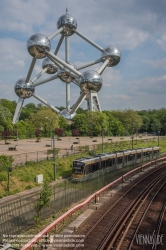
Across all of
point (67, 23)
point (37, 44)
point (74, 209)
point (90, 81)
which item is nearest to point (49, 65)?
point (67, 23)

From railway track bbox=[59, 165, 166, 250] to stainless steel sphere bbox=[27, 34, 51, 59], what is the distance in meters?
52.5

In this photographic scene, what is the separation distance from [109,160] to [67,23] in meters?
58.3

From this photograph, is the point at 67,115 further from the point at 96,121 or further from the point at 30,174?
the point at 30,174

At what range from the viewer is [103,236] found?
15039 mm

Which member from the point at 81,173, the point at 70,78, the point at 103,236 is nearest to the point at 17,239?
the point at 103,236

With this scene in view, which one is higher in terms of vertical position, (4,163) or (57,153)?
(57,153)

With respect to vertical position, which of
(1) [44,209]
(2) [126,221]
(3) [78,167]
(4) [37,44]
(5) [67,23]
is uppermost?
(5) [67,23]

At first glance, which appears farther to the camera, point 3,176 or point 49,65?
point 49,65

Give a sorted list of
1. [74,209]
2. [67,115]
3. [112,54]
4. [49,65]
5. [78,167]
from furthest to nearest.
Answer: [49,65] → [67,115] → [112,54] → [78,167] → [74,209]

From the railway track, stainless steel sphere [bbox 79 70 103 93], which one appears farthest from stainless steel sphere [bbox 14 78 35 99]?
the railway track

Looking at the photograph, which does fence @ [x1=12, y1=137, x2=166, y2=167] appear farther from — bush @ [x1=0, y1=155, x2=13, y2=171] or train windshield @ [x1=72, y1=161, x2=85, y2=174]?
train windshield @ [x1=72, y1=161, x2=85, y2=174]

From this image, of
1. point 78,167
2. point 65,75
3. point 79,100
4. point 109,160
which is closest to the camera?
point 78,167

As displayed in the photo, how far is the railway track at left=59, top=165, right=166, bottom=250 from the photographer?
14176mm

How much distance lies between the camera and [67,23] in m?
79.7
